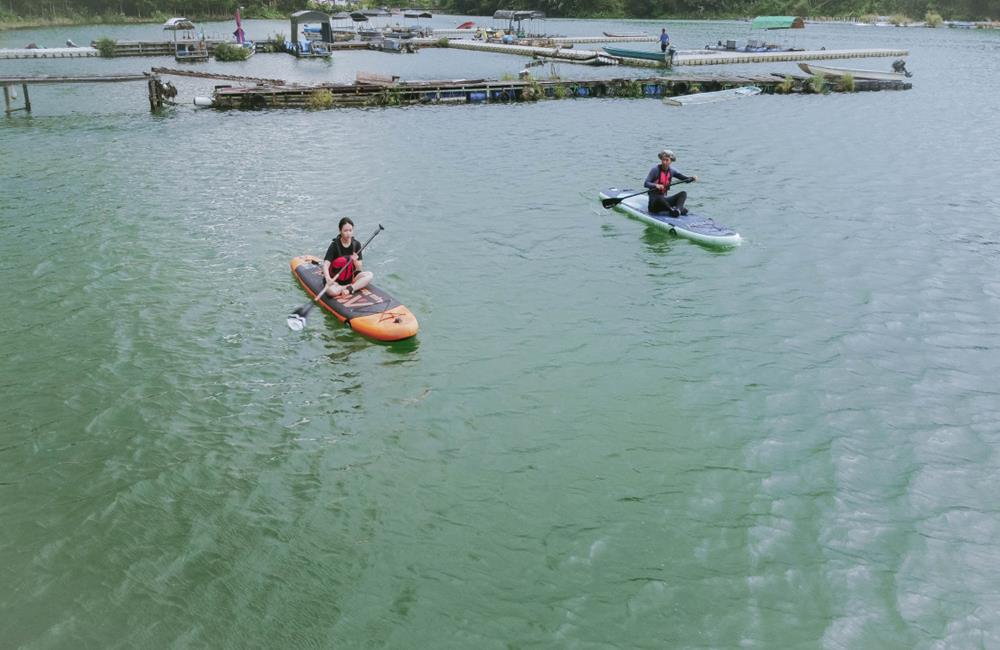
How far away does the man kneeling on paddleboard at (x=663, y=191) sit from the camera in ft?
70.9

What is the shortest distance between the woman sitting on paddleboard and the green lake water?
78cm

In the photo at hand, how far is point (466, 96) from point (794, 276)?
2983cm

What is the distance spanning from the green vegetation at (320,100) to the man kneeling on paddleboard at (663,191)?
24.5 m

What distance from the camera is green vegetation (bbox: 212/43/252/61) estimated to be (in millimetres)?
60406

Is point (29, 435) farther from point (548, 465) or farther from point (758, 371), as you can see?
point (758, 371)

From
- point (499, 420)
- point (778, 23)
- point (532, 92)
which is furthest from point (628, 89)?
point (778, 23)

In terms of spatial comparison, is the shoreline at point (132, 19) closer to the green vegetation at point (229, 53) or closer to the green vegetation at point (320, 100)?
the green vegetation at point (229, 53)

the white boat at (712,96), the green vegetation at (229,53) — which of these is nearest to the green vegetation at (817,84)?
the white boat at (712,96)

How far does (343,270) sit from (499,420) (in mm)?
5299

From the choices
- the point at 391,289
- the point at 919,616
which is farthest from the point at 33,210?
the point at 919,616

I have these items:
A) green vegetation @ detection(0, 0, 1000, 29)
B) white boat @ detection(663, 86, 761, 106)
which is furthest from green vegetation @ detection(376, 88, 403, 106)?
green vegetation @ detection(0, 0, 1000, 29)

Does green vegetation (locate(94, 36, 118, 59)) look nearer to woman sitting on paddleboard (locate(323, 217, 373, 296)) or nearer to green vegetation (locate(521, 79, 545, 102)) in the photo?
green vegetation (locate(521, 79, 545, 102))

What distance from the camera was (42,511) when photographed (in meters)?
10.4

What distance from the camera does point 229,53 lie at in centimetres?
6044
